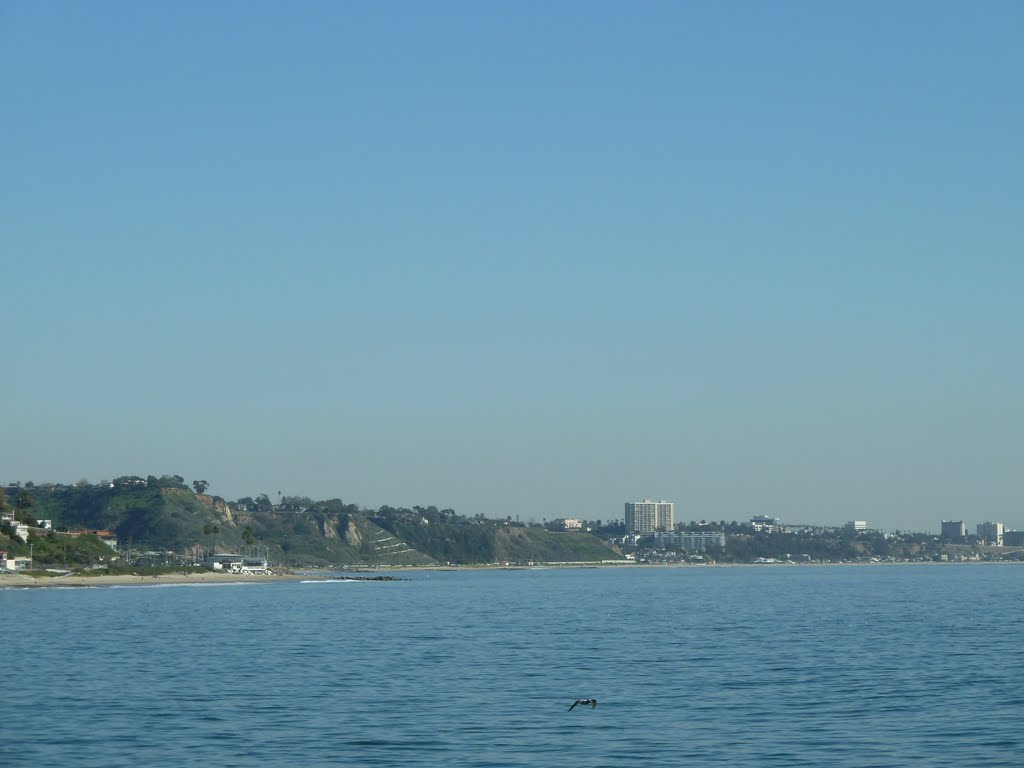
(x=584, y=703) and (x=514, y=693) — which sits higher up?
(x=584, y=703)

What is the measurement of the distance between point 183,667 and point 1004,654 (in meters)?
39.4

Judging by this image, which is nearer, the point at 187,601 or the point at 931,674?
the point at 931,674

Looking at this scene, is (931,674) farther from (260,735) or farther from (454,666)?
(260,735)

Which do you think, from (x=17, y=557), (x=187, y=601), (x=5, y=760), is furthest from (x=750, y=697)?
(x=17, y=557)

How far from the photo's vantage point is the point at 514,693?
46.8m

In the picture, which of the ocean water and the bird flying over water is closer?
the ocean water

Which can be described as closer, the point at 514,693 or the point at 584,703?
the point at 584,703

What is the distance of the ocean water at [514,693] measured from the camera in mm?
34406

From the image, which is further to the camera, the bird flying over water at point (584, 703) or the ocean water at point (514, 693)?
the bird flying over water at point (584, 703)

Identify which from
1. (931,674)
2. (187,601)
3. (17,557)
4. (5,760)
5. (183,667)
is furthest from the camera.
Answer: (17,557)

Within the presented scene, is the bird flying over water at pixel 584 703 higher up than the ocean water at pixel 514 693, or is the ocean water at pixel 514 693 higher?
the bird flying over water at pixel 584 703

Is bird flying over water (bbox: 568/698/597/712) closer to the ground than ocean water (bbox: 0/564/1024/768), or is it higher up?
higher up

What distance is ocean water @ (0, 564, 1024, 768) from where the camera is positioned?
1355 inches

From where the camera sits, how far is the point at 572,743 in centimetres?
3547
